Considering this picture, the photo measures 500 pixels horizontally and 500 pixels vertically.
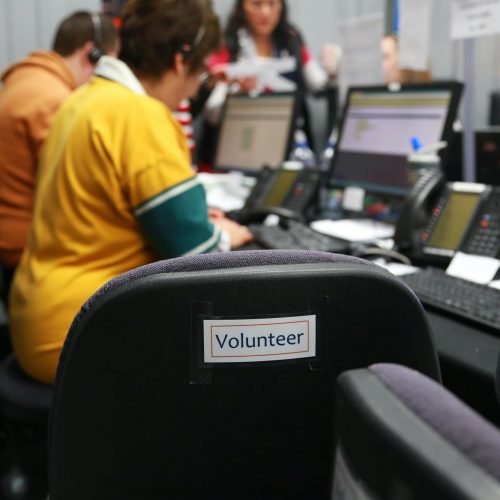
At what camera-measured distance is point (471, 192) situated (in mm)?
1589

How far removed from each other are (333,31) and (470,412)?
379 centimetres

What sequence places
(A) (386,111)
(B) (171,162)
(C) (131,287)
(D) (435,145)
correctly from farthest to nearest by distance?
1. (A) (386,111)
2. (D) (435,145)
3. (B) (171,162)
4. (C) (131,287)

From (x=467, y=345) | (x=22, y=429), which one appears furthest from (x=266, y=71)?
(x=467, y=345)

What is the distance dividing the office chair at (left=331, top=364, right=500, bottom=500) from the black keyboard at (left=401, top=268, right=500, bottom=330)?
76cm

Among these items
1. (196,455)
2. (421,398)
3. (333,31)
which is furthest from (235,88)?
(421,398)

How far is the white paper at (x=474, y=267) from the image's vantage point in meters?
1.40

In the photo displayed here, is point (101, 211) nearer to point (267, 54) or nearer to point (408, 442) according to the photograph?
point (408, 442)

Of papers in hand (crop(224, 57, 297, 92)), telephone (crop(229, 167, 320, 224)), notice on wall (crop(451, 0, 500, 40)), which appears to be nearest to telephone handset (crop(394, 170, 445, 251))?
notice on wall (crop(451, 0, 500, 40))

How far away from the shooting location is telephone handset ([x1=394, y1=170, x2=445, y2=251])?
1616 millimetres

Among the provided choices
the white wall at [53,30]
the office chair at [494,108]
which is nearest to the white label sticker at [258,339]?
the white wall at [53,30]

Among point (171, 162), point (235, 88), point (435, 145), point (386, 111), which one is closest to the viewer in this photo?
point (171, 162)

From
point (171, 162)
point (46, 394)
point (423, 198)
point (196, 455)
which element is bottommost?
point (46, 394)

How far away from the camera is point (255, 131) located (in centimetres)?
280

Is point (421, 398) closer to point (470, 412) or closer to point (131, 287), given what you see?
point (470, 412)
